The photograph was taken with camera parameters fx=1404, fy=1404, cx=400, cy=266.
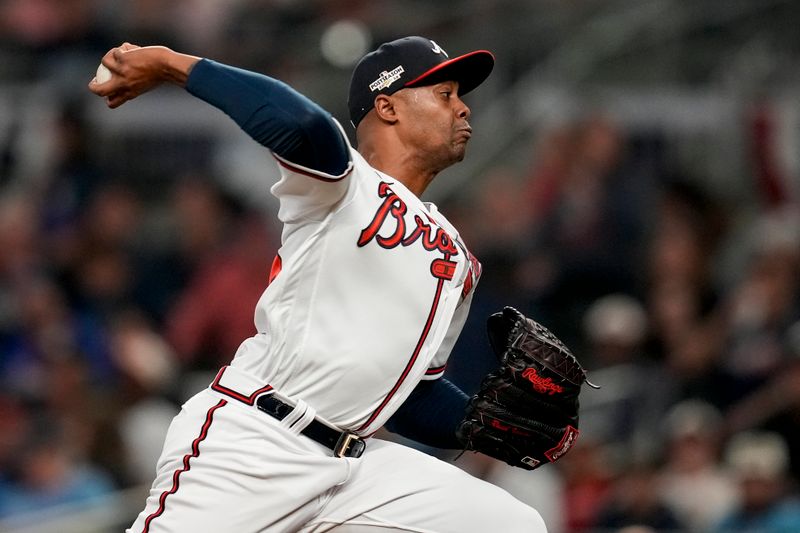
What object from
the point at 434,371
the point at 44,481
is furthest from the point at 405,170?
the point at 44,481

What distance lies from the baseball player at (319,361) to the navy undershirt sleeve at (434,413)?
30 cm

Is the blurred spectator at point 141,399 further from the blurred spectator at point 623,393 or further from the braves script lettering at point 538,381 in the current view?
the braves script lettering at point 538,381

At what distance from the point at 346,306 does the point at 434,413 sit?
2.08 feet

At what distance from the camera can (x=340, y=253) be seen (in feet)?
11.0

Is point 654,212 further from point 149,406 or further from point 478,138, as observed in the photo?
point 149,406

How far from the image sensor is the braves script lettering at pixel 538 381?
354 cm

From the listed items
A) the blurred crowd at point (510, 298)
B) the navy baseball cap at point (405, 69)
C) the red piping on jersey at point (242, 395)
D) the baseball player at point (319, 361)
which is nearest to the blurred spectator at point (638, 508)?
the blurred crowd at point (510, 298)

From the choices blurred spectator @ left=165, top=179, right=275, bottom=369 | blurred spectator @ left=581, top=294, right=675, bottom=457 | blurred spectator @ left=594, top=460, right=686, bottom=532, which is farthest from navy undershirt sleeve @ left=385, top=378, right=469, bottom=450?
blurred spectator @ left=165, top=179, right=275, bottom=369

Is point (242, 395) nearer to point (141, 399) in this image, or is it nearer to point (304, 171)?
point (304, 171)

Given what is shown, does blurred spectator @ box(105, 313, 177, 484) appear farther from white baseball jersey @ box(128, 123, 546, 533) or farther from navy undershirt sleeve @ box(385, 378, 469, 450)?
white baseball jersey @ box(128, 123, 546, 533)

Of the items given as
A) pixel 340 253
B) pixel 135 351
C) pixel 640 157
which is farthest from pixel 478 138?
pixel 340 253

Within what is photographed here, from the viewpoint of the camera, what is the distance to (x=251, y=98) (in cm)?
313

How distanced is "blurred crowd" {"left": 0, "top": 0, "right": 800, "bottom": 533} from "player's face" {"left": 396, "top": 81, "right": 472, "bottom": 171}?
2.76 metres

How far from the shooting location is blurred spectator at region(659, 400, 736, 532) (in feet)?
20.6
